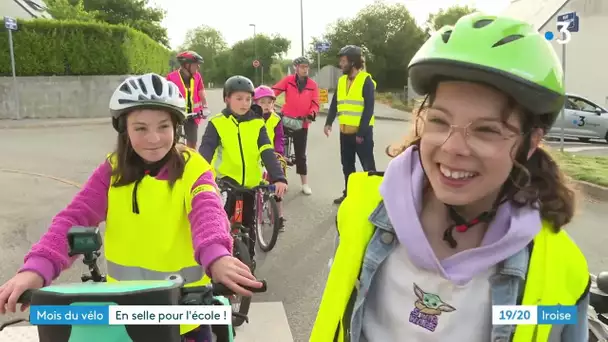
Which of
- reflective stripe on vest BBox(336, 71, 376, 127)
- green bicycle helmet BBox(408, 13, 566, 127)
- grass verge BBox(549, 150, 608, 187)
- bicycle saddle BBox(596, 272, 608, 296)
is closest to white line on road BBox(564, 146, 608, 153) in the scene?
grass verge BBox(549, 150, 608, 187)

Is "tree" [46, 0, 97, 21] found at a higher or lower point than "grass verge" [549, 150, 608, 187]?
higher

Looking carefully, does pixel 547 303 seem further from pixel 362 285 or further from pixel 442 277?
pixel 362 285

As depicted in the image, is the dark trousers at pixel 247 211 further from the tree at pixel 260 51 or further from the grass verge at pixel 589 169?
the tree at pixel 260 51

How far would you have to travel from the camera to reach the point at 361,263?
1604mm

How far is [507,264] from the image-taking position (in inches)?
58.3

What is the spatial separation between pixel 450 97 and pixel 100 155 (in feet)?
37.6

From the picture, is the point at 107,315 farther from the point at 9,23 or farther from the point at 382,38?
the point at 382,38

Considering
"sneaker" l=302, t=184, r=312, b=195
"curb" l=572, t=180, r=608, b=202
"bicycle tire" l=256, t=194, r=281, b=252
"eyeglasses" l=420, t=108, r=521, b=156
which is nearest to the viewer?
"eyeglasses" l=420, t=108, r=521, b=156

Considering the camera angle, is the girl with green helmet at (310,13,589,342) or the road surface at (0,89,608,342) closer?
the girl with green helmet at (310,13,589,342)

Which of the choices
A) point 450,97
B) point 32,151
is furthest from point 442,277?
point 32,151

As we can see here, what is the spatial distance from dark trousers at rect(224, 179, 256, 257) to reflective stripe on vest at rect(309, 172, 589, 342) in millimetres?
3242

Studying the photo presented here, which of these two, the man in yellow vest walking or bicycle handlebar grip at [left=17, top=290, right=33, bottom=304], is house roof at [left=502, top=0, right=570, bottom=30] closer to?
the man in yellow vest walking

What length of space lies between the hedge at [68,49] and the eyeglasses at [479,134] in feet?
70.5

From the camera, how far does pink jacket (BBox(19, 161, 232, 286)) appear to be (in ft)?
6.92
